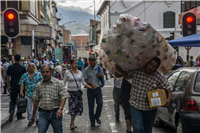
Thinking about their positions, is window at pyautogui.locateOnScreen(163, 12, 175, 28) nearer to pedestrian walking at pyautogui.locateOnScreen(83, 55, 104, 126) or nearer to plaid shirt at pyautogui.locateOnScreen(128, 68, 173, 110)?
pedestrian walking at pyautogui.locateOnScreen(83, 55, 104, 126)

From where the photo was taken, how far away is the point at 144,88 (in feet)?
15.2

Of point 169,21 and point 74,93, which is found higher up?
point 169,21

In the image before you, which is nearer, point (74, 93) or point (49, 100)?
point (49, 100)

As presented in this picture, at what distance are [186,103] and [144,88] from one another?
1.18 metres

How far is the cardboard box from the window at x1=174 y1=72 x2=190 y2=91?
4.33 ft

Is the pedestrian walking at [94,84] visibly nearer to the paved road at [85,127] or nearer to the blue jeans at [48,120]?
the paved road at [85,127]

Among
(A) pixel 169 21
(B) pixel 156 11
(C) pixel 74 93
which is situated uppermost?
(B) pixel 156 11

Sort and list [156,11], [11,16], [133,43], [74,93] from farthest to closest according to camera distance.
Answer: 1. [156,11]
2. [11,16]
3. [74,93]
4. [133,43]

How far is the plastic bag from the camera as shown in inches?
171

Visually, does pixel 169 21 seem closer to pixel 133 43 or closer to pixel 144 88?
pixel 144 88

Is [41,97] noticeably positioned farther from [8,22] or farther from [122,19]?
[8,22]

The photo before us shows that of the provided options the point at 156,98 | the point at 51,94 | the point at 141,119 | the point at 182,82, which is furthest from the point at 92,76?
the point at 156,98

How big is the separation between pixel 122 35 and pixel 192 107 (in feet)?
6.53

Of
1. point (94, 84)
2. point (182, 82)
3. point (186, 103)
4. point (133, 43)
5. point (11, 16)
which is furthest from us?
point (11, 16)
